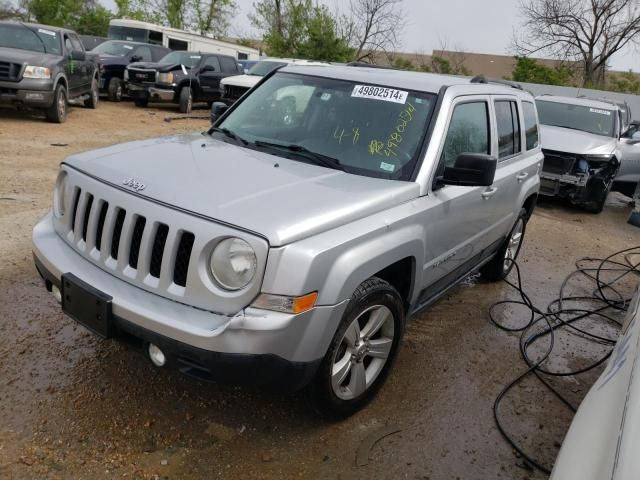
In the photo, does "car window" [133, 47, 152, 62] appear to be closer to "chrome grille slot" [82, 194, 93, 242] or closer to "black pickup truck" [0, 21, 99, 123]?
"black pickup truck" [0, 21, 99, 123]

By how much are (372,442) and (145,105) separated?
48.9 ft

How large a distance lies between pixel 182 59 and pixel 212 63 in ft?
2.94

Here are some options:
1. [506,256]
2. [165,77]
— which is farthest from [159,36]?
[506,256]

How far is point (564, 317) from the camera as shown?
4.95 meters

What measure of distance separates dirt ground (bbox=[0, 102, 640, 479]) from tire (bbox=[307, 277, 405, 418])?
165mm

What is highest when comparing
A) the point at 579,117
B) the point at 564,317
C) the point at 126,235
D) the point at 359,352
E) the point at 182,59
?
the point at 579,117

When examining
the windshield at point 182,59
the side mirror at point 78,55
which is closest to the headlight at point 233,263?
the side mirror at point 78,55

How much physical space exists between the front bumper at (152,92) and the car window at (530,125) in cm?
1177

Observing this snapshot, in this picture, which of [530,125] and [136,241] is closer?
[136,241]

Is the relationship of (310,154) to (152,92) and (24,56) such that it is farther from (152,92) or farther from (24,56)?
(152,92)

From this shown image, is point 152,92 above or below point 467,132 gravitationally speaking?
below

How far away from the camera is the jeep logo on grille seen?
8.76 feet

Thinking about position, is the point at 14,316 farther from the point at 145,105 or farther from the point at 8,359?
the point at 145,105

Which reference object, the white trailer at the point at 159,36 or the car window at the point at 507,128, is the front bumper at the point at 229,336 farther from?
the white trailer at the point at 159,36
